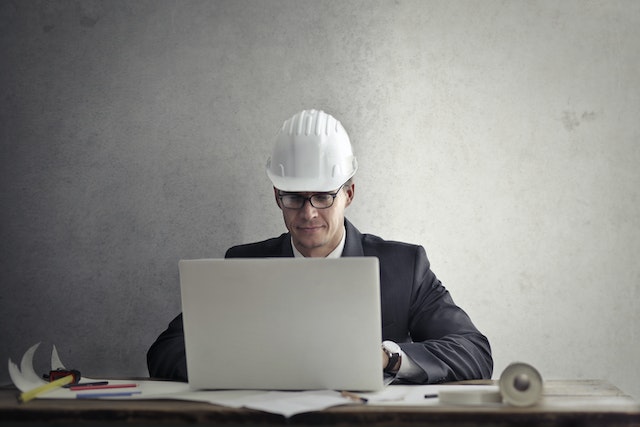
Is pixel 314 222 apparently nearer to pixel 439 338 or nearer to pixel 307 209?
pixel 307 209

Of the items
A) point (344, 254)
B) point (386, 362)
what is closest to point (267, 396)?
point (386, 362)

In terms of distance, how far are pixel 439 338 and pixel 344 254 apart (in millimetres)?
465

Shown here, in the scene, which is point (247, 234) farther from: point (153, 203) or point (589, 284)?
point (589, 284)

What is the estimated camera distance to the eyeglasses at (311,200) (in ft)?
8.41

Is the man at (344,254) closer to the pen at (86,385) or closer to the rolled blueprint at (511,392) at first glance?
the pen at (86,385)

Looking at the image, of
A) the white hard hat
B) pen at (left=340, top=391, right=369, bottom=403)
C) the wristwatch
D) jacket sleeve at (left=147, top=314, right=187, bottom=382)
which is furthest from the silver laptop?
the white hard hat

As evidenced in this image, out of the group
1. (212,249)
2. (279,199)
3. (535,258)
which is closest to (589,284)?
(535,258)

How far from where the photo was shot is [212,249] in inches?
129

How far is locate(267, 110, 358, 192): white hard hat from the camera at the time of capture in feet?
8.27

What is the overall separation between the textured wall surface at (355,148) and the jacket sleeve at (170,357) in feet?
2.81

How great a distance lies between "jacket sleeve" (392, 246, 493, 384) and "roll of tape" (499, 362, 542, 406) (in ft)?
1.44

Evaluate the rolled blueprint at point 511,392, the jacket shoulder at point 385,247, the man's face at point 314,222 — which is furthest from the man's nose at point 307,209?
the rolled blueprint at point 511,392

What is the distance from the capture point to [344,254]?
2734mm

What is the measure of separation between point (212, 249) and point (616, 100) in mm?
1824
